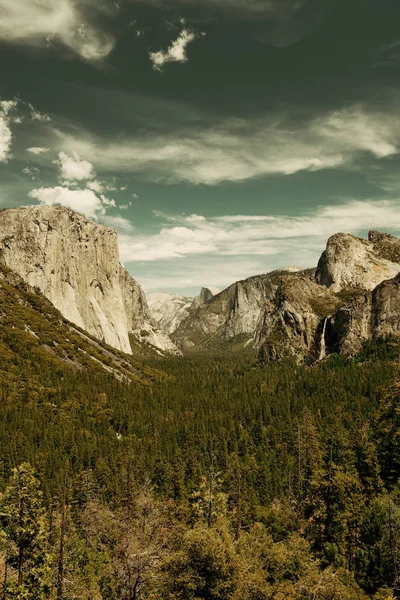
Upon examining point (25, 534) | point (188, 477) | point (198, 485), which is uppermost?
point (25, 534)

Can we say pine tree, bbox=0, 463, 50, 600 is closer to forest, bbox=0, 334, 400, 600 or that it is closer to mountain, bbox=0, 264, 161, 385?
forest, bbox=0, 334, 400, 600

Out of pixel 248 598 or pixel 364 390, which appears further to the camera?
pixel 364 390

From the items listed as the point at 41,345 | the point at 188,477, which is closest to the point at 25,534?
the point at 188,477

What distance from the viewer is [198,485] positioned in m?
68.6

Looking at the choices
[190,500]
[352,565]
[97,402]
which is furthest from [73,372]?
[352,565]

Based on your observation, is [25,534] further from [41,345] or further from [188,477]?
[41,345]

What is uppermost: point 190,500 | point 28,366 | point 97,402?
point 28,366

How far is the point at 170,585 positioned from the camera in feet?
90.3

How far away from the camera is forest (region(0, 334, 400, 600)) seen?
2758 centimetres

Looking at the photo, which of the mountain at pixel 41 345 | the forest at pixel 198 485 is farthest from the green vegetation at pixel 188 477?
the mountain at pixel 41 345

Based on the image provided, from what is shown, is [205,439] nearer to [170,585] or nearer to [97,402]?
[97,402]

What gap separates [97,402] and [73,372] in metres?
28.7

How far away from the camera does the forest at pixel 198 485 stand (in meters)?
27.6

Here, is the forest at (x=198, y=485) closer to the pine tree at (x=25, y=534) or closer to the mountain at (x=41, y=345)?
the pine tree at (x=25, y=534)
